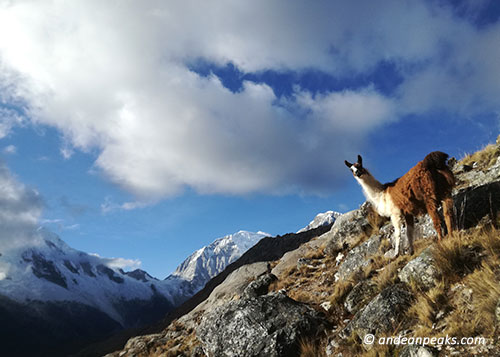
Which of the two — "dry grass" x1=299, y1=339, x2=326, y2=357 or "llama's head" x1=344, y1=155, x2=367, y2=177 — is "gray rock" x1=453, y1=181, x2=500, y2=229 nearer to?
"llama's head" x1=344, y1=155, x2=367, y2=177

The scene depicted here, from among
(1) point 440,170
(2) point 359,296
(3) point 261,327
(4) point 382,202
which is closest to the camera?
(2) point 359,296

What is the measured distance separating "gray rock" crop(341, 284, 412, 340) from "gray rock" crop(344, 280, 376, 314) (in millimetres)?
843

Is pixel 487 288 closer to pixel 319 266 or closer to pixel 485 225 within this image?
pixel 485 225

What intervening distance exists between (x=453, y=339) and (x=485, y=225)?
463 centimetres

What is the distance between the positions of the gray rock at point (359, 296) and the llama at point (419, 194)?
6.03 feet

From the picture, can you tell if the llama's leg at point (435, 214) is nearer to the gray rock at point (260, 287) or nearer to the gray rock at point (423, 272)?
the gray rock at point (423, 272)

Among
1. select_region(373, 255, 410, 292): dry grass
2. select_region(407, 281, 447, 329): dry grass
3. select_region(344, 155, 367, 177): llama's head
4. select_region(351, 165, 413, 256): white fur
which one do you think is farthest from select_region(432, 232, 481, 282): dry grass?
select_region(344, 155, 367, 177): llama's head

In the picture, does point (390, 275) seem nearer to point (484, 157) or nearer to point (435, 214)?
point (435, 214)

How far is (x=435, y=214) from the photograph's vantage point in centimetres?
755

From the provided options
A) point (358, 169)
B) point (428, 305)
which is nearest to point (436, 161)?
point (358, 169)

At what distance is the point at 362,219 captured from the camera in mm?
15109

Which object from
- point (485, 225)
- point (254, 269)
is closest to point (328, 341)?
point (485, 225)

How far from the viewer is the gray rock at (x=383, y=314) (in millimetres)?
5703

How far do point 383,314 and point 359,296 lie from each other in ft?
5.48
